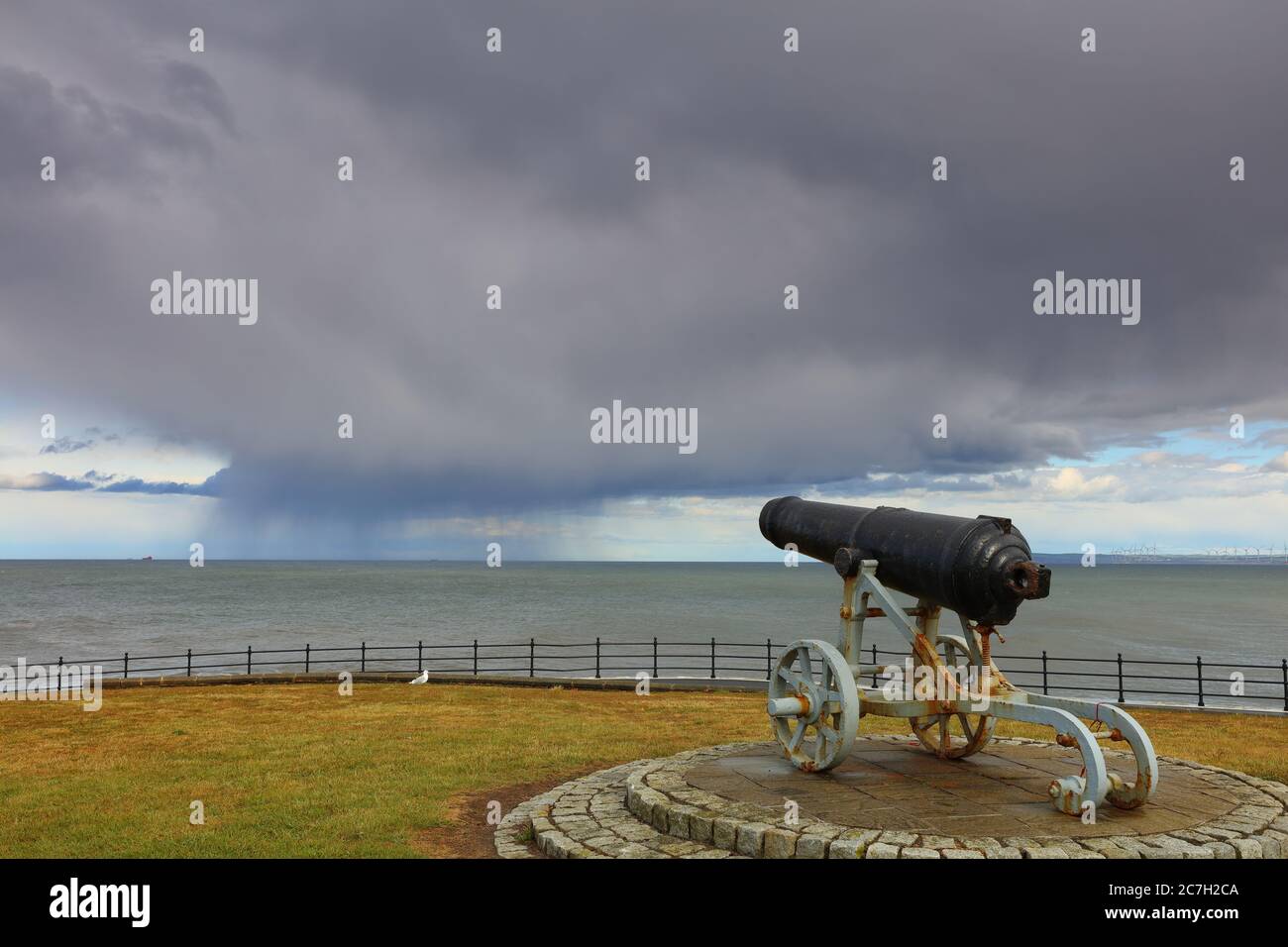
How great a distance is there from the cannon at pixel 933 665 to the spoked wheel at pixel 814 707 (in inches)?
0.5

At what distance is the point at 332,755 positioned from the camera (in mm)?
12086

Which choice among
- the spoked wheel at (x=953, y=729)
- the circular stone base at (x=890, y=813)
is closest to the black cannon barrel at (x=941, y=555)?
the spoked wheel at (x=953, y=729)

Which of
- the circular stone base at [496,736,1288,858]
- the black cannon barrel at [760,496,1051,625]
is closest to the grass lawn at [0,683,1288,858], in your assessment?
the circular stone base at [496,736,1288,858]

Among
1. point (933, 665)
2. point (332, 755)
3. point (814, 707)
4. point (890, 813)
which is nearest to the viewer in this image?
point (890, 813)

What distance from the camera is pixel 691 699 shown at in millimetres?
18484

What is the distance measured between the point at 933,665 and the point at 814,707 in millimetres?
1231

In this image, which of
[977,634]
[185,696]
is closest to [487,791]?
[977,634]

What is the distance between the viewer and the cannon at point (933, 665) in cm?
746

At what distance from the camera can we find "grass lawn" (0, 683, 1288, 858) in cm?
831

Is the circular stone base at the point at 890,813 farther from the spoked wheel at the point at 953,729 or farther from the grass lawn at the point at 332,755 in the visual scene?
the grass lawn at the point at 332,755

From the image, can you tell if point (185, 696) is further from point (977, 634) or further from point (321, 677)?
point (977, 634)

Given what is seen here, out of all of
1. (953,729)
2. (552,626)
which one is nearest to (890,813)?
(953,729)

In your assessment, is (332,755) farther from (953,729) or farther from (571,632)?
(571,632)

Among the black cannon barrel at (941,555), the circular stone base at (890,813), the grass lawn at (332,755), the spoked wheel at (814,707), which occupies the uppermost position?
the black cannon barrel at (941,555)
